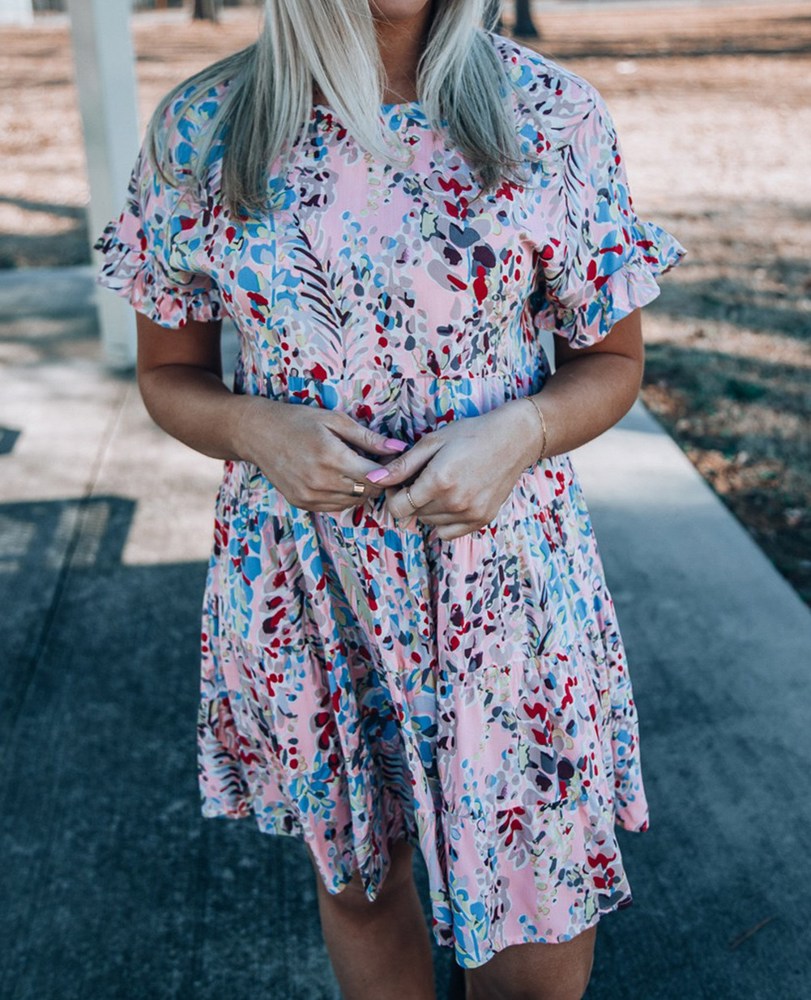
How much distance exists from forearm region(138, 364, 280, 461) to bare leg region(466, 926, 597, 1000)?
0.84 meters

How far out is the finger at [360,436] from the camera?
1367 mm

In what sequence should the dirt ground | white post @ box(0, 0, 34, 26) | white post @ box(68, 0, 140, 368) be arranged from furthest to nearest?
white post @ box(0, 0, 34, 26) → white post @ box(68, 0, 140, 368) → the dirt ground

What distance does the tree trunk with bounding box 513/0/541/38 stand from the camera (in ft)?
54.7

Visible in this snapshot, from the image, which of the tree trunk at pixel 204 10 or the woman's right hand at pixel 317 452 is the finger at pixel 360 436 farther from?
the tree trunk at pixel 204 10

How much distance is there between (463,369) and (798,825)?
5.30ft

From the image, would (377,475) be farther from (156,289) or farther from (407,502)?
(156,289)

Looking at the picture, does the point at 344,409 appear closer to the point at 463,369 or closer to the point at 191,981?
the point at 463,369

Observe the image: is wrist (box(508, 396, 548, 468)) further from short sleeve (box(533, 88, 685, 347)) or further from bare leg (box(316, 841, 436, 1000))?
bare leg (box(316, 841, 436, 1000))

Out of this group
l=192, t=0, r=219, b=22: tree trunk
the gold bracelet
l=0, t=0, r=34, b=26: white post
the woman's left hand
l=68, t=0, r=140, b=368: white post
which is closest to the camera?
the woman's left hand

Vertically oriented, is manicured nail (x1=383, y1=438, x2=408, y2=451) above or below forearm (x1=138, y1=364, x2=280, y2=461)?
above

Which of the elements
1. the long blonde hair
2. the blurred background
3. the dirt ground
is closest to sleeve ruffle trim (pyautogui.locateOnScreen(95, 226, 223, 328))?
the long blonde hair

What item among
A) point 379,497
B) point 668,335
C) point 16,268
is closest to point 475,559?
point 379,497

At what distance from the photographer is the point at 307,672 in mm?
1535

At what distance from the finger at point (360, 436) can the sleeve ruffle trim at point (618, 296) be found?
1.04 ft
